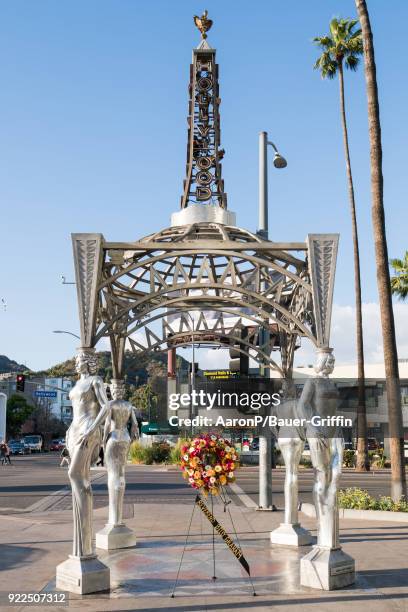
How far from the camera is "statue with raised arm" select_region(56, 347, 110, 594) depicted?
326 inches

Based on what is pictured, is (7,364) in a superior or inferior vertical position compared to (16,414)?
superior

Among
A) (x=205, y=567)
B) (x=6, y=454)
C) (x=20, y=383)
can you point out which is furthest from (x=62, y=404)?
(x=205, y=567)

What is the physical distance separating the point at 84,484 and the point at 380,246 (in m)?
11.6

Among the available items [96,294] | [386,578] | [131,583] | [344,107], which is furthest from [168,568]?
[344,107]

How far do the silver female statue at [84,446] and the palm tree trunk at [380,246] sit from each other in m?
10.2

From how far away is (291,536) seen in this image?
11.5 m

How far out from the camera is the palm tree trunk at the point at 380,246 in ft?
56.1

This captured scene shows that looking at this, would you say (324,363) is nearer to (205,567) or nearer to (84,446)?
(84,446)

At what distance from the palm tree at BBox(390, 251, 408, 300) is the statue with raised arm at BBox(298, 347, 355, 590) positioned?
24.9m

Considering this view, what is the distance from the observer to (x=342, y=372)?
52.5m

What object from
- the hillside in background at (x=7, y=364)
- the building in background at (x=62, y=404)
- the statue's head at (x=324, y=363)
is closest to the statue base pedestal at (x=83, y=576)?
the statue's head at (x=324, y=363)

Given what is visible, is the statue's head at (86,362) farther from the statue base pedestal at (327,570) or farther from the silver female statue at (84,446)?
the statue base pedestal at (327,570)

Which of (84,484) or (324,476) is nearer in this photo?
(84,484)

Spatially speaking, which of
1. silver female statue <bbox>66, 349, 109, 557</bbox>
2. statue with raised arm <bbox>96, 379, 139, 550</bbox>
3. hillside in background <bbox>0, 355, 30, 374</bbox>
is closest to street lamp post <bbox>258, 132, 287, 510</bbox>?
statue with raised arm <bbox>96, 379, 139, 550</bbox>
